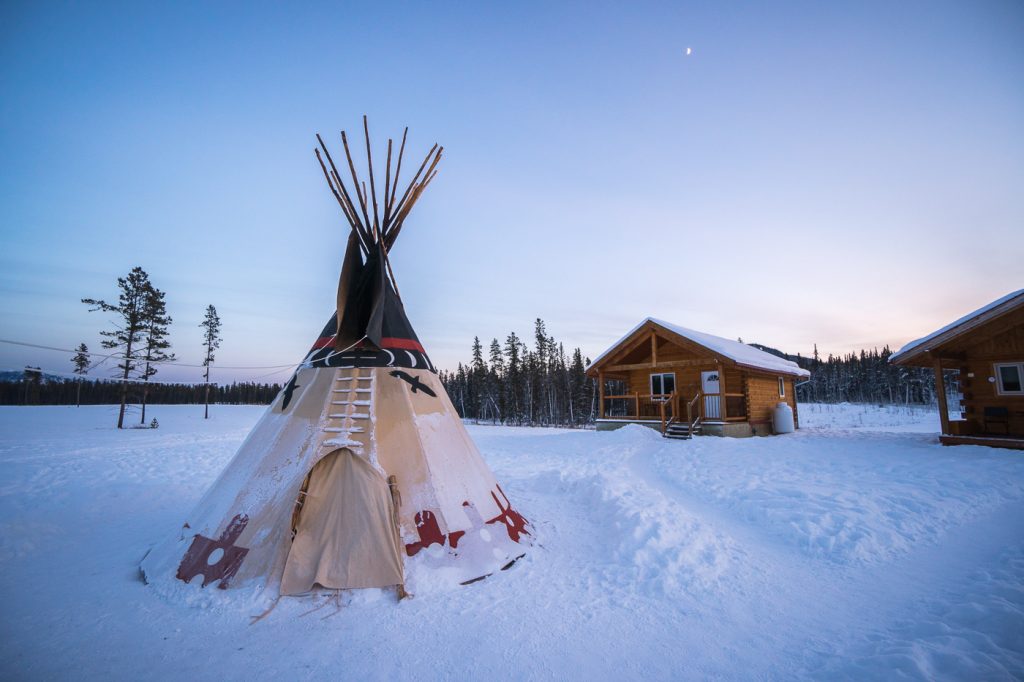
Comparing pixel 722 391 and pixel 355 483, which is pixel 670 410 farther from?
pixel 355 483

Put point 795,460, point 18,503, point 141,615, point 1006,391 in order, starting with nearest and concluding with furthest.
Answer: point 141,615 → point 18,503 → point 795,460 → point 1006,391

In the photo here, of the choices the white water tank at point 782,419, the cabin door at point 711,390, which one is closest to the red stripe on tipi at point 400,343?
the cabin door at point 711,390

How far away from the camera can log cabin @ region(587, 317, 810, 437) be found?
14266mm

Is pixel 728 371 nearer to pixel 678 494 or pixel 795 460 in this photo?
pixel 795 460

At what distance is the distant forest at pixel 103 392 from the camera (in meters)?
52.8

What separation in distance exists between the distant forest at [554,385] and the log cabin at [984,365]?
25605mm

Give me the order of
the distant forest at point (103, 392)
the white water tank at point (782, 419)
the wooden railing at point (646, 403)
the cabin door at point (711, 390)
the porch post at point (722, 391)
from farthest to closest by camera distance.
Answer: the distant forest at point (103, 392), the white water tank at point (782, 419), the wooden railing at point (646, 403), the cabin door at point (711, 390), the porch post at point (722, 391)

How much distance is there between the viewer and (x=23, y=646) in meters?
3.19

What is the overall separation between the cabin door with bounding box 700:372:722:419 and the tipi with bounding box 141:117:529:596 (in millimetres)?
12341

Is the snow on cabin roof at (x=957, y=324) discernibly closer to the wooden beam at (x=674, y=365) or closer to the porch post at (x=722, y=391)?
the porch post at (x=722, y=391)

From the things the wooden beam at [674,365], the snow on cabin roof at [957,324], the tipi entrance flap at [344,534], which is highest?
the snow on cabin roof at [957,324]

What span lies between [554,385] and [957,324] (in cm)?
4028

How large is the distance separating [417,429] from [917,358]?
14442 millimetres

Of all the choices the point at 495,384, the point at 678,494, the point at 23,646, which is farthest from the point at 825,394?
the point at 23,646
